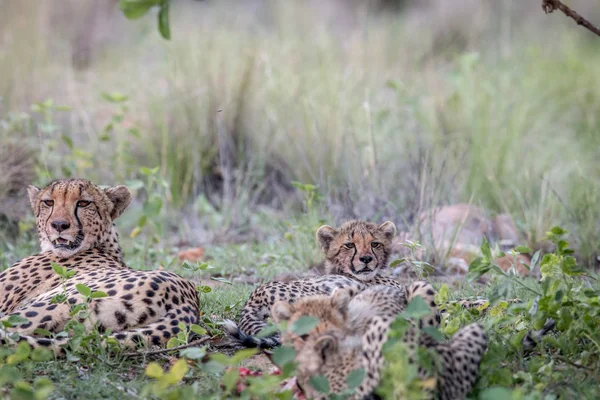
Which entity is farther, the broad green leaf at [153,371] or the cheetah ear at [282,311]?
the cheetah ear at [282,311]

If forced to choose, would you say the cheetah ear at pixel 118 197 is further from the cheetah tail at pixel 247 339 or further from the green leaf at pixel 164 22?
the green leaf at pixel 164 22

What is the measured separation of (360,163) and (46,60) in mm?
4460

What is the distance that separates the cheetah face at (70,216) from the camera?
4.91 m

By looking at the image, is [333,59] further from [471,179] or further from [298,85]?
[471,179]

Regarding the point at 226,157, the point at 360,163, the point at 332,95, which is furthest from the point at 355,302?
the point at 332,95

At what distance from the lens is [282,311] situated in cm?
338

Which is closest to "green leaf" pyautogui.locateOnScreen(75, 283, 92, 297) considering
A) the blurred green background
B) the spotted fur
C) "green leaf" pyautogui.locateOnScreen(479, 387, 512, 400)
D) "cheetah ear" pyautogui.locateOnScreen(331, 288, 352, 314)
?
the spotted fur

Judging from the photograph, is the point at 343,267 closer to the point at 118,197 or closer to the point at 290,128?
the point at 118,197

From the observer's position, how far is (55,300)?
400 centimetres

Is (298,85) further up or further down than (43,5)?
further down

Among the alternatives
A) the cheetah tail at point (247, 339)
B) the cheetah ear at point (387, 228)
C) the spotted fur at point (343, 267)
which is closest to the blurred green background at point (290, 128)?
the cheetah ear at point (387, 228)

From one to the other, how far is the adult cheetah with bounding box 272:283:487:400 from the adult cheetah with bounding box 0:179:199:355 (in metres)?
0.90

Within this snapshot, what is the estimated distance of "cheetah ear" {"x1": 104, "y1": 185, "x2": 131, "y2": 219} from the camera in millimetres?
5234

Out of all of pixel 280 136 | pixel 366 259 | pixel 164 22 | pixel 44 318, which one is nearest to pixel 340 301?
pixel 164 22
